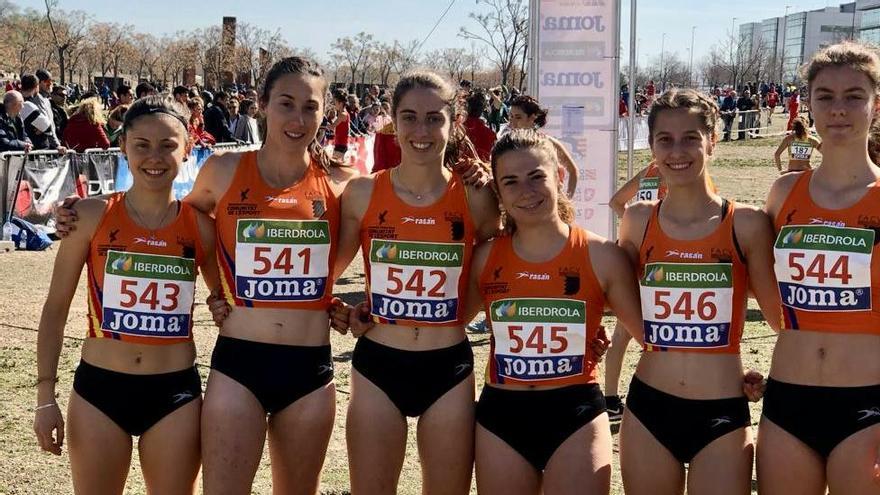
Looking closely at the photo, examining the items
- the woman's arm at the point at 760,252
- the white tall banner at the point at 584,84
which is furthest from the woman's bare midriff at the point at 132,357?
the white tall banner at the point at 584,84

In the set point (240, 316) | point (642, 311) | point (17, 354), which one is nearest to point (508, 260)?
point (642, 311)

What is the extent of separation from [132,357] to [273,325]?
540mm

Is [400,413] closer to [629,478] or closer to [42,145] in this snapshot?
[629,478]

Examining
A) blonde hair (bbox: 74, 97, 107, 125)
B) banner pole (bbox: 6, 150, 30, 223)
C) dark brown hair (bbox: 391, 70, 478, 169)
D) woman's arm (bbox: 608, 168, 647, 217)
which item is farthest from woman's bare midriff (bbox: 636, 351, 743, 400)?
blonde hair (bbox: 74, 97, 107, 125)

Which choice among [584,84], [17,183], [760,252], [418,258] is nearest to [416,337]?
[418,258]

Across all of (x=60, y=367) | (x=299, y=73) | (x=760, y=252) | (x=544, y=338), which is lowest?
(x=60, y=367)

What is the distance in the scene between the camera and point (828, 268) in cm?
332

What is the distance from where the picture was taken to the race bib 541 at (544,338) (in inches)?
140

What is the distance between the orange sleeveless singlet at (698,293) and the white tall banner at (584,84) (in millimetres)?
5327

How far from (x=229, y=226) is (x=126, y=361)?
2.14ft

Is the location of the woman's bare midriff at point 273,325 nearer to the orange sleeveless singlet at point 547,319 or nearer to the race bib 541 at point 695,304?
the orange sleeveless singlet at point 547,319

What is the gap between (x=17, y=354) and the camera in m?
7.39

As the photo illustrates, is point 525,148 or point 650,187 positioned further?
point 650,187

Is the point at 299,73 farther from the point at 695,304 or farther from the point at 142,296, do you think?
the point at 695,304
